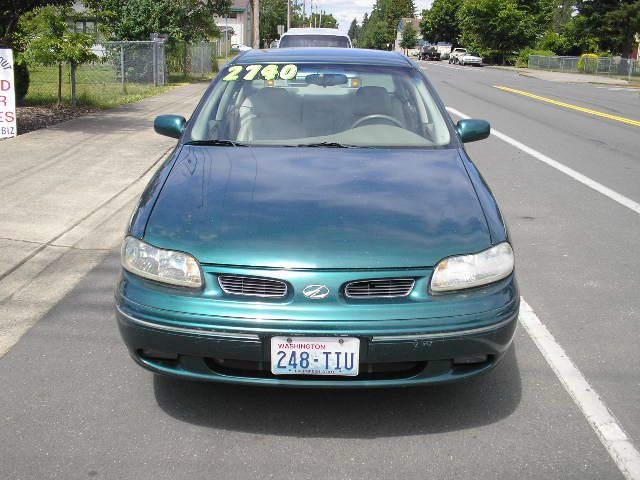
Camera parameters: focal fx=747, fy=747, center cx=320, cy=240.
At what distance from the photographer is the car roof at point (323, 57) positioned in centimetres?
499

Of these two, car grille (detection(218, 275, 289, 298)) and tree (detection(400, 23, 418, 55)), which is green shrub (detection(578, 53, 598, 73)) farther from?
tree (detection(400, 23, 418, 55))

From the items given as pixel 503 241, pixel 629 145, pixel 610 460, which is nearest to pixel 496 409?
pixel 610 460

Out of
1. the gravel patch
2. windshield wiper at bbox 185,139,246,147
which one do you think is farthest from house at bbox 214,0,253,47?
windshield wiper at bbox 185,139,246,147

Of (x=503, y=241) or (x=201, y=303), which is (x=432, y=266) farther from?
(x=201, y=303)

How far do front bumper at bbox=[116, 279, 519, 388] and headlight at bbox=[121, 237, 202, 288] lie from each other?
0.44ft

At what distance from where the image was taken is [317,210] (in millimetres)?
3316

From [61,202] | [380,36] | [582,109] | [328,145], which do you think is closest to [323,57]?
[328,145]

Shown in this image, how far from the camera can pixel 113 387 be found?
3.62 metres

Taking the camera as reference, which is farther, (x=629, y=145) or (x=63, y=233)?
(x=629, y=145)

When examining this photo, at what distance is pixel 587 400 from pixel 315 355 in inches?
56.3

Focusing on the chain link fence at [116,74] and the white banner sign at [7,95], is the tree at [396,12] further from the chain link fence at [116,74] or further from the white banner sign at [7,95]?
the white banner sign at [7,95]

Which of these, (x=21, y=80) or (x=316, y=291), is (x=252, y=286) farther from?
(x=21, y=80)

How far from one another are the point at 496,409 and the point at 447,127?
71.7 inches

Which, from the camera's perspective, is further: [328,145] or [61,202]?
[61,202]
